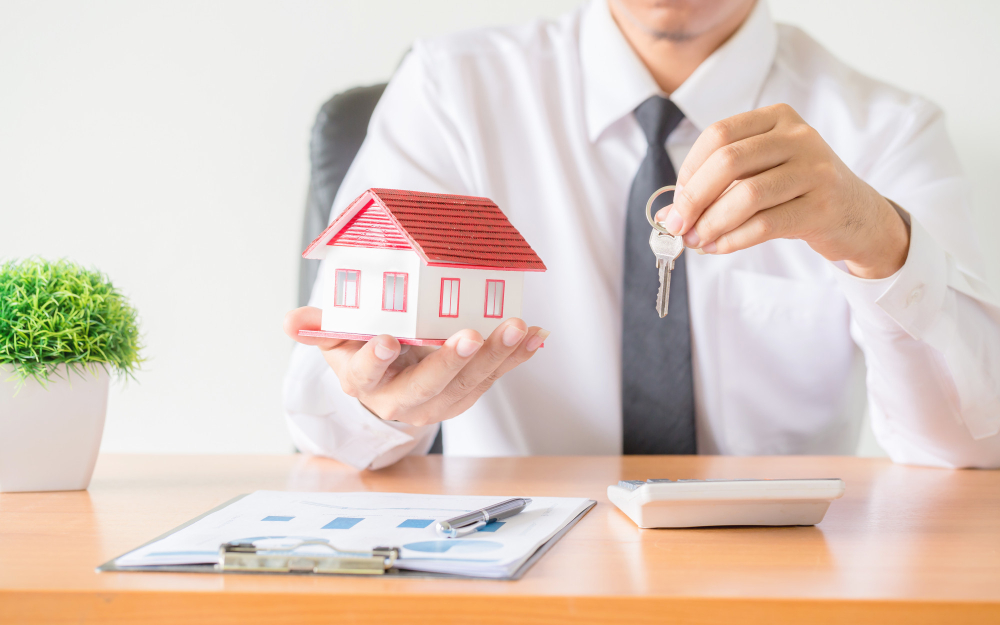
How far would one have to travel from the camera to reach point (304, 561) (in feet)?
1.57

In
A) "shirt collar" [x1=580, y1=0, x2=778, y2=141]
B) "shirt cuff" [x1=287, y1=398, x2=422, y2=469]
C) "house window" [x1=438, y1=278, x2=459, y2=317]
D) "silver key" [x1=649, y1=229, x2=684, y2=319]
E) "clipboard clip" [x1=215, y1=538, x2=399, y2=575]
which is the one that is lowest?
"shirt cuff" [x1=287, y1=398, x2=422, y2=469]

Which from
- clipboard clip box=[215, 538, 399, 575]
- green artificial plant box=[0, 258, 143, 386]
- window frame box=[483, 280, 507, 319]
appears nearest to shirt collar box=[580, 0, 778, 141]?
window frame box=[483, 280, 507, 319]

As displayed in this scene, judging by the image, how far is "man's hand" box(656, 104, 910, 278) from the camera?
696 mm

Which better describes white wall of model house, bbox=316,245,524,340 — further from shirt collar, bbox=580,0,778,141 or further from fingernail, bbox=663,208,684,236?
shirt collar, bbox=580,0,778,141

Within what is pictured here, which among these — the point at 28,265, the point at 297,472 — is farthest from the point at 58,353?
the point at 297,472

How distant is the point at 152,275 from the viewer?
1756 millimetres

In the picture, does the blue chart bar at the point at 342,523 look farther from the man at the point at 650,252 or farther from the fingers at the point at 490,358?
the man at the point at 650,252

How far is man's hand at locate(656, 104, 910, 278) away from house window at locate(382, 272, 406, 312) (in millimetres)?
286

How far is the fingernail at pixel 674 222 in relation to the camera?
72 cm

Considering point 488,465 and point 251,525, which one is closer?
point 251,525

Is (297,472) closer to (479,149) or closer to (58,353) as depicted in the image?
(58,353)

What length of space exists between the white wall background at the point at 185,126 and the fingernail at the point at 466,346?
1220 mm

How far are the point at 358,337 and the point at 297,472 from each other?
28cm

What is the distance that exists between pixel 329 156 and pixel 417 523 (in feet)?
3.05
